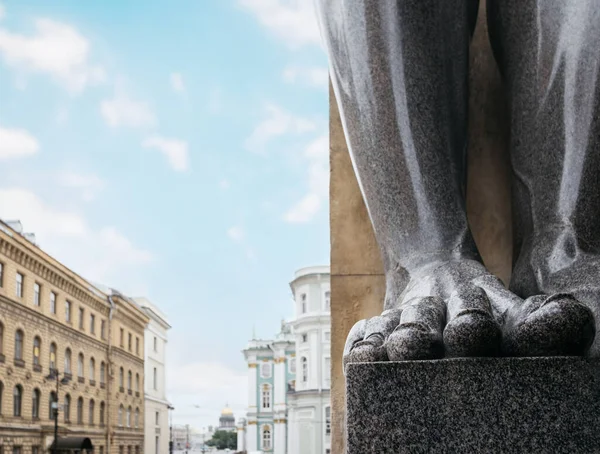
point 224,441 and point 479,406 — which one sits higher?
point 479,406

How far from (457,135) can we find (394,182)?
15 centimetres

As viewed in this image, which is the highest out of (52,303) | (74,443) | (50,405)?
(52,303)

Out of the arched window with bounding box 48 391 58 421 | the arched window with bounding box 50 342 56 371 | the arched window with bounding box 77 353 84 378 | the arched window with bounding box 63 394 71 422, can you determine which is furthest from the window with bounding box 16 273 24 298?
the arched window with bounding box 77 353 84 378

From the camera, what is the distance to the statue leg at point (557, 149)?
45.0 inches

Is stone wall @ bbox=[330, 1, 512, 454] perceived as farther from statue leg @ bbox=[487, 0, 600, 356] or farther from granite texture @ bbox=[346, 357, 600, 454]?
granite texture @ bbox=[346, 357, 600, 454]

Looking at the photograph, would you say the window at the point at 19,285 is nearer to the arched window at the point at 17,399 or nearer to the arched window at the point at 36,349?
the arched window at the point at 36,349

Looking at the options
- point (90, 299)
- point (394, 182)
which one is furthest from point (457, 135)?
point (90, 299)

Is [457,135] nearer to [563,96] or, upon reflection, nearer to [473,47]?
[563,96]

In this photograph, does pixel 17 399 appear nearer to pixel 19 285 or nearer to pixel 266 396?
pixel 19 285

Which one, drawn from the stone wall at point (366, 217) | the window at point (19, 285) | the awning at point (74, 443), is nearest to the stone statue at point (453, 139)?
the stone wall at point (366, 217)

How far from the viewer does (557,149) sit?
1.24 metres

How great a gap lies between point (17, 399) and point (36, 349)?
3205 mm

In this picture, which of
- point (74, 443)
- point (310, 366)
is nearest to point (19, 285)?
point (74, 443)

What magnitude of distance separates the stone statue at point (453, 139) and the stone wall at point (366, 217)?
22 centimetres
